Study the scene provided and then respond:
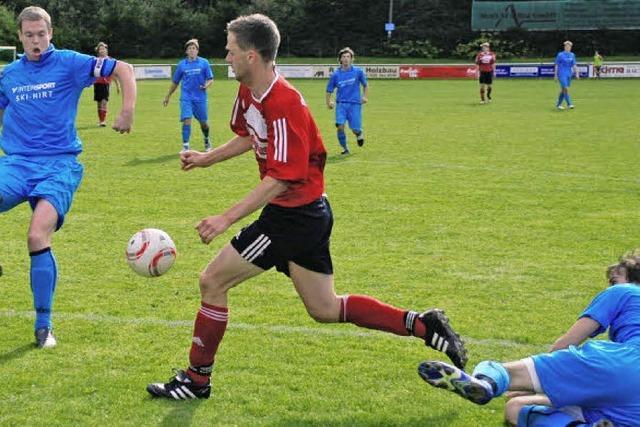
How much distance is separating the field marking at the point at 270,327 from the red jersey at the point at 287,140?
1.43 meters

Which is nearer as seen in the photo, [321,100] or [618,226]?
[618,226]

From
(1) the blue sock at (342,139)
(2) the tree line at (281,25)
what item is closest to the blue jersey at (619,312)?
(1) the blue sock at (342,139)

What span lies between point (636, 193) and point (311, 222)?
8025 millimetres

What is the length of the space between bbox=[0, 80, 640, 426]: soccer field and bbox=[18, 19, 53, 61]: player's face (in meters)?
1.87

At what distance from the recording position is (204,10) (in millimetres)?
69000

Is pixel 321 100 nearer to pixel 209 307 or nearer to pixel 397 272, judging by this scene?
pixel 397 272

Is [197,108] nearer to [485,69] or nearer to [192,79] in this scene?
[192,79]

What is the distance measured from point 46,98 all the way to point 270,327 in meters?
2.19

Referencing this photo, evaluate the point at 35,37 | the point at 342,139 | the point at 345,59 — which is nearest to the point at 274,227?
the point at 35,37

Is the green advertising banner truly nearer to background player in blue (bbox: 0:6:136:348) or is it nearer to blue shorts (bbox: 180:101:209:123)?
A: blue shorts (bbox: 180:101:209:123)

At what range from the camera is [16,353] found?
5277 mm

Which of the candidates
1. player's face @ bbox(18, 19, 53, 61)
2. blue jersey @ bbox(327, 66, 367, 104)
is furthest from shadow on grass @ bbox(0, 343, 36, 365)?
blue jersey @ bbox(327, 66, 367, 104)

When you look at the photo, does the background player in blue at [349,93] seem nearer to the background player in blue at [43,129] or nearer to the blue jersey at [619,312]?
the background player in blue at [43,129]

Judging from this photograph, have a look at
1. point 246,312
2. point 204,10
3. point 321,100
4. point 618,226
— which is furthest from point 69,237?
point 204,10
